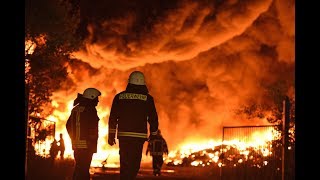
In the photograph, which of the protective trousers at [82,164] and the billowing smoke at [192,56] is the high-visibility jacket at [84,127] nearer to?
the protective trousers at [82,164]

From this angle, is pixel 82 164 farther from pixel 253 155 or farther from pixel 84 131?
pixel 253 155

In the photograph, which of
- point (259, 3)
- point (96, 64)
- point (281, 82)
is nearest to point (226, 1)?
point (259, 3)

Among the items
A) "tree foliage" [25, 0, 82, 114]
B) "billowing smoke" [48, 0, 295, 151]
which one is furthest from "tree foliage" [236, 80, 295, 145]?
"tree foliage" [25, 0, 82, 114]

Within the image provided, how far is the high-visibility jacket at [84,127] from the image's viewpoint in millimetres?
12602

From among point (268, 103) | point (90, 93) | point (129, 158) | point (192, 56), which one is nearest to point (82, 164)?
point (90, 93)

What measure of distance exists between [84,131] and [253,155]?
24.2ft

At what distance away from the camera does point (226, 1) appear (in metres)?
31.0

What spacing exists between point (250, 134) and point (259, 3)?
42.5 feet

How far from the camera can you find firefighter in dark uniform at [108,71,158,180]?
1141 centimetres

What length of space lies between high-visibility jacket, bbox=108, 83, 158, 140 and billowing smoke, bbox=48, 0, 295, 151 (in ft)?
62.8

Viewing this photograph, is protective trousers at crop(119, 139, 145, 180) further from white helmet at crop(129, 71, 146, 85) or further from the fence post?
the fence post

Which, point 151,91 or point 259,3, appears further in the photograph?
point 151,91
